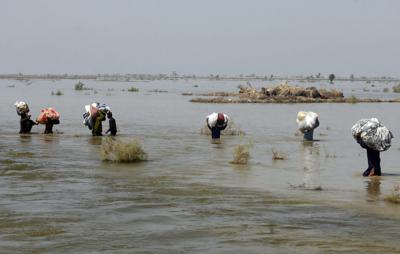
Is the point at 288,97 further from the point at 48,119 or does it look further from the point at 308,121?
the point at 48,119

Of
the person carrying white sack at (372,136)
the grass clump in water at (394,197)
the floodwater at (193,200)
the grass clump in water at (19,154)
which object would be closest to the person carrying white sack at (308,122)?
the floodwater at (193,200)

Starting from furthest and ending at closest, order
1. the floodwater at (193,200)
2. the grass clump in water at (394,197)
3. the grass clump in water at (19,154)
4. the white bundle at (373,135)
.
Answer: the grass clump in water at (19,154), the white bundle at (373,135), the grass clump in water at (394,197), the floodwater at (193,200)

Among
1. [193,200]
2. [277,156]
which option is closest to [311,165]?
[277,156]

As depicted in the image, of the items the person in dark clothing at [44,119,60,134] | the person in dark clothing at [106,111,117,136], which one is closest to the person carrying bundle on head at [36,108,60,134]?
the person in dark clothing at [44,119,60,134]

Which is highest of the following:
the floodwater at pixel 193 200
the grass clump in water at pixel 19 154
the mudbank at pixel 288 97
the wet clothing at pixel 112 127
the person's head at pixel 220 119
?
the mudbank at pixel 288 97

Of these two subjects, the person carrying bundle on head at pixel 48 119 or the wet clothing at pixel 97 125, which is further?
the person carrying bundle on head at pixel 48 119

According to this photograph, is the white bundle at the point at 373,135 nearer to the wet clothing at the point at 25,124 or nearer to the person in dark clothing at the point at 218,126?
the person in dark clothing at the point at 218,126

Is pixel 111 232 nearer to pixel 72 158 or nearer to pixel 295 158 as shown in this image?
pixel 72 158

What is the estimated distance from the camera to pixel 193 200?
37.6 ft

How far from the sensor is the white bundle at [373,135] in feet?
46.6

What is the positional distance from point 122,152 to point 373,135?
569 cm

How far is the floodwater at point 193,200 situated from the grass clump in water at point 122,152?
302 mm

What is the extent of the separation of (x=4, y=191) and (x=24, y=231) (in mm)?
3322

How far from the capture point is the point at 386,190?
41.9 feet
